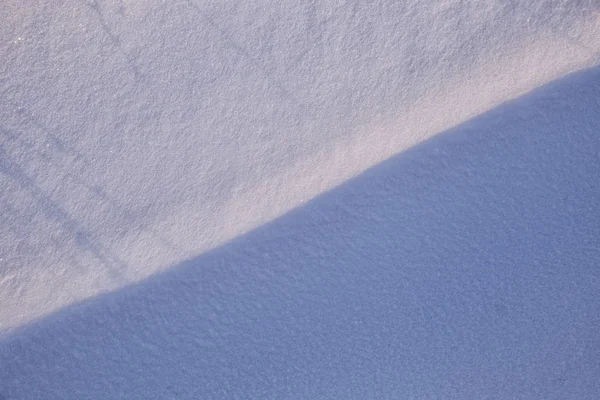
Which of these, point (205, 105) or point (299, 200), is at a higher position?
point (205, 105)

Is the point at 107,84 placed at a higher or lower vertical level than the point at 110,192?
higher

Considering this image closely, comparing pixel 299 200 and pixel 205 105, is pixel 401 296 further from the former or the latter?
pixel 205 105

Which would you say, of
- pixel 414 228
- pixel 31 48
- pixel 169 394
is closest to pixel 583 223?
pixel 414 228

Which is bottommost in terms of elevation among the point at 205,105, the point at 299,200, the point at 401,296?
the point at 401,296

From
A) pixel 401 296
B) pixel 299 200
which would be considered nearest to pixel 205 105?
pixel 299 200

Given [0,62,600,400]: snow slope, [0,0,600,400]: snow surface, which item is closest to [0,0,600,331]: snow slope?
[0,0,600,400]: snow surface

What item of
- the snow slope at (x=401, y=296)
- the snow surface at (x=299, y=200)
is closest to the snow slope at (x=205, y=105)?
the snow surface at (x=299, y=200)

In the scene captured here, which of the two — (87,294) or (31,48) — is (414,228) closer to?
(87,294)

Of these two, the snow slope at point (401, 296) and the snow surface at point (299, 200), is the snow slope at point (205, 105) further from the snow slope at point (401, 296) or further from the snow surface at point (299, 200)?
the snow slope at point (401, 296)
